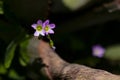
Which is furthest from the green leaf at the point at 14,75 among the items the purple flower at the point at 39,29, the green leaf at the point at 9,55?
the purple flower at the point at 39,29

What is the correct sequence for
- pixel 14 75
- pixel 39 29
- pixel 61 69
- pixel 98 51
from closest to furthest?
pixel 39 29, pixel 61 69, pixel 14 75, pixel 98 51

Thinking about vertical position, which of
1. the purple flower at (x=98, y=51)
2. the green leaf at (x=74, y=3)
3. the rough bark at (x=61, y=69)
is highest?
the green leaf at (x=74, y=3)

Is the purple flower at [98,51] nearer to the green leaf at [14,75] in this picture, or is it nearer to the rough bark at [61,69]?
the rough bark at [61,69]

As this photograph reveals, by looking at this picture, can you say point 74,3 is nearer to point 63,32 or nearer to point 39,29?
point 63,32

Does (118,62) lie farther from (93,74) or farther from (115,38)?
(93,74)

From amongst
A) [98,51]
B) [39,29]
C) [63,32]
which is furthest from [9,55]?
[98,51]
